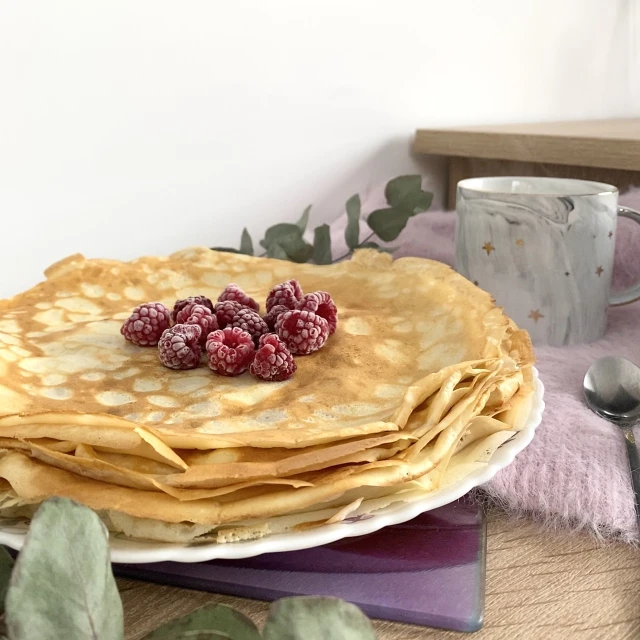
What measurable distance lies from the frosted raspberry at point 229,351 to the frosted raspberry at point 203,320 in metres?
0.03

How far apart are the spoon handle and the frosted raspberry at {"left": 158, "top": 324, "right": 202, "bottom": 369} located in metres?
0.41

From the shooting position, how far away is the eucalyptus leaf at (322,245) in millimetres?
1116

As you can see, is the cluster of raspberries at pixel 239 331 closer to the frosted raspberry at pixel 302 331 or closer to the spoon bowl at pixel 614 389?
the frosted raspberry at pixel 302 331

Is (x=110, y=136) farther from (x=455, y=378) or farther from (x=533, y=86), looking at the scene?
(x=533, y=86)

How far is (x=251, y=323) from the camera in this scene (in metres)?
0.73

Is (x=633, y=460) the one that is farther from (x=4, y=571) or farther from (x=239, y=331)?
(x=4, y=571)

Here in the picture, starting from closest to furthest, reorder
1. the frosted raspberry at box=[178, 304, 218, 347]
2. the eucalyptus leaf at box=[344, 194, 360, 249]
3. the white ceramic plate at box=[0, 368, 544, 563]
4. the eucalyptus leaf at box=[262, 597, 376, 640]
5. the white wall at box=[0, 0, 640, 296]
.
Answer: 1. the eucalyptus leaf at box=[262, 597, 376, 640]
2. the white ceramic plate at box=[0, 368, 544, 563]
3. the frosted raspberry at box=[178, 304, 218, 347]
4. the white wall at box=[0, 0, 640, 296]
5. the eucalyptus leaf at box=[344, 194, 360, 249]

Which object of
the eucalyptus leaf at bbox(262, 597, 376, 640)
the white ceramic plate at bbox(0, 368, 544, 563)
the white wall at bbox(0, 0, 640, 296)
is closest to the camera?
the eucalyptus leaf at bbox(262, 597, 376, 640)

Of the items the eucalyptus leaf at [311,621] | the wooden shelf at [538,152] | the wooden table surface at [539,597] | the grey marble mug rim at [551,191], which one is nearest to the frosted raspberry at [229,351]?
the wooden table surface at [539,597]

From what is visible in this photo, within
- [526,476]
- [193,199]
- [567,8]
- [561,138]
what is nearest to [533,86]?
[567,8]

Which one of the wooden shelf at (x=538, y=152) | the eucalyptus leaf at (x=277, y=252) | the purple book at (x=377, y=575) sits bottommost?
the purple book at (x=377, y=575)

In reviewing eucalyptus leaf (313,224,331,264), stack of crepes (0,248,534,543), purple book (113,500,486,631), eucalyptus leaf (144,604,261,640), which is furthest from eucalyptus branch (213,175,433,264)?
eucalyptus leaf (144,604,261,640)

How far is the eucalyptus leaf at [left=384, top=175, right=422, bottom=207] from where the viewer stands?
3.81 feet

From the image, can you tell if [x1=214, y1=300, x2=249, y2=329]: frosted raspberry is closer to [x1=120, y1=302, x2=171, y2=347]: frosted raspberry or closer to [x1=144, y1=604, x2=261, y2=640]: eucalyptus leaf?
[x1=120, y1=302, x2=171, y2=347]: frosted raspberry
